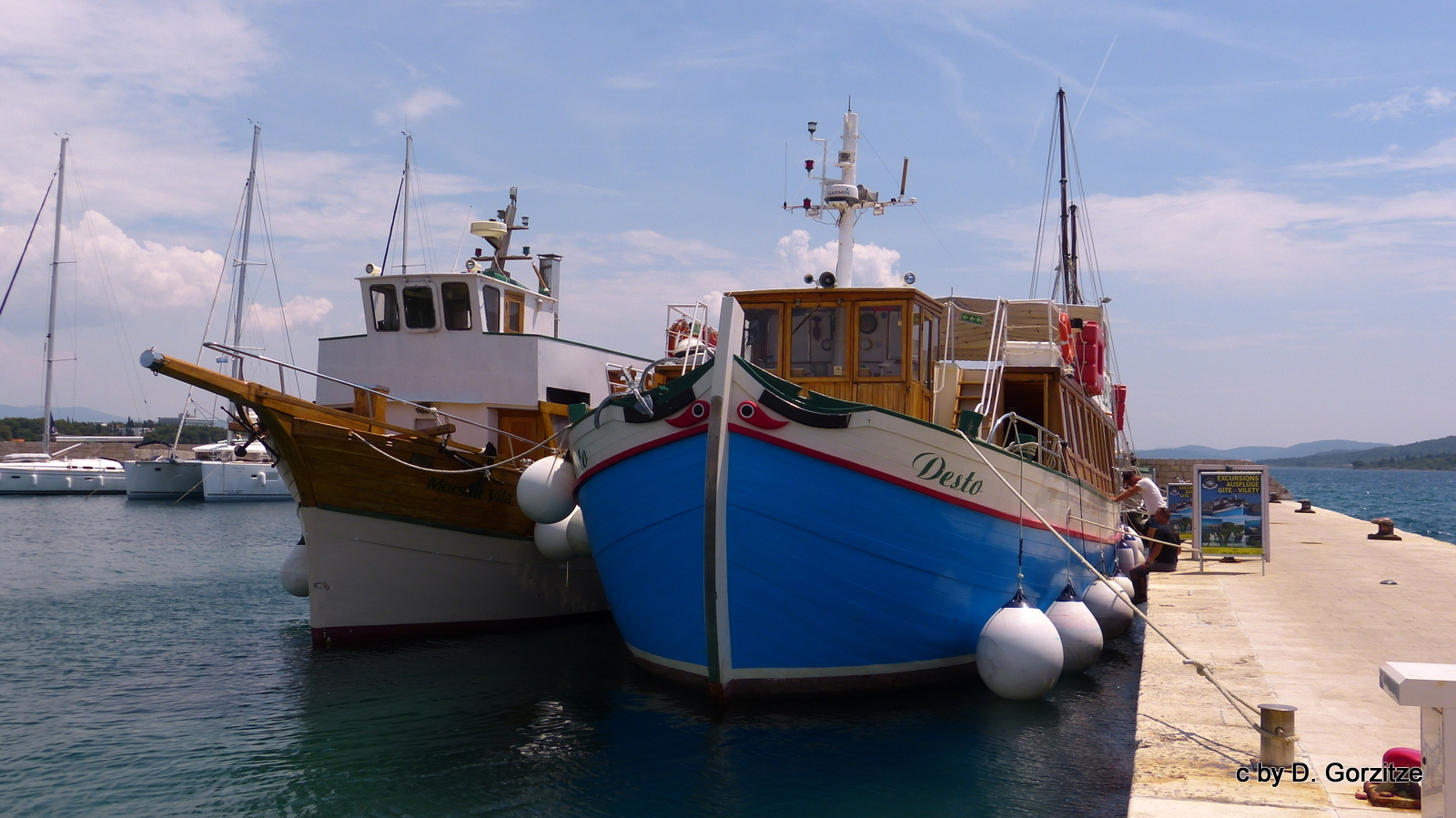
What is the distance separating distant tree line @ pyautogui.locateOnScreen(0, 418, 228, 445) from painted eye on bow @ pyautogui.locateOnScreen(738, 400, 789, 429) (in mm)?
92152

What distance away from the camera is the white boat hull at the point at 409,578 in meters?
12.7

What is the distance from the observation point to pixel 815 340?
10.9 m

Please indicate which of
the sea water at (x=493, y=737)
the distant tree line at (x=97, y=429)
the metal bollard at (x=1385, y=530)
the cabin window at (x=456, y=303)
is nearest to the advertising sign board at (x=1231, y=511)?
the sea water at (x=493, y=737)

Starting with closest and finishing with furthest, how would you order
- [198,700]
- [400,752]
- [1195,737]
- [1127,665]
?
[1195,737]
[400,752]
[198,700]
[1127,665]

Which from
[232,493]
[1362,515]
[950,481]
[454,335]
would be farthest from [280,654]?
[1362,515]

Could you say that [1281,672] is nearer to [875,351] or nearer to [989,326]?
[875,351]

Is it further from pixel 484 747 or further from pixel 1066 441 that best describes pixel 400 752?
pixel 1066 441


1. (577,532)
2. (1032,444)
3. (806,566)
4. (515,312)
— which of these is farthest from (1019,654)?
(515,312)

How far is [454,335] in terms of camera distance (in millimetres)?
14969

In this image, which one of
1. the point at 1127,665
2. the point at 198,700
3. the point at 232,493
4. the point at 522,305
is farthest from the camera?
the point at 232,493

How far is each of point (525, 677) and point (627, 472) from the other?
3.40 meters

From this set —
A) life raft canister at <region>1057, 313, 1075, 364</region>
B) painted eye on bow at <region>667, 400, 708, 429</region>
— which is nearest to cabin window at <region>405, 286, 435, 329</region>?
painted eye on bow at <region>667, 400, 708, 429</region>

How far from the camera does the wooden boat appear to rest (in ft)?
40.8

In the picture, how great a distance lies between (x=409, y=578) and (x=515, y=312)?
456 cm
